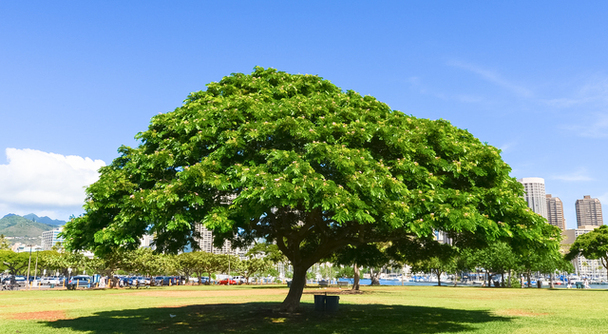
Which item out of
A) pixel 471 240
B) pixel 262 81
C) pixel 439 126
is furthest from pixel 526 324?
pixel 262 81

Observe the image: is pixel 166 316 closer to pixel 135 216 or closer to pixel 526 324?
pixel 135 216

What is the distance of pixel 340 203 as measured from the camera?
1340 cm

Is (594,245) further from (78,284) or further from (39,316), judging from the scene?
(78,284)

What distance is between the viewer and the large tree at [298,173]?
558 inches

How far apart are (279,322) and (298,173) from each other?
9.88m

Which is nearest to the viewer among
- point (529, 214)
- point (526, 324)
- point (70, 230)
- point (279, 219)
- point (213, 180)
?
point (213, 180)

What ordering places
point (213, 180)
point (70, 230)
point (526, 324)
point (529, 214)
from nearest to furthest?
point (213, 180)
point (529, 214)
point (70, 230)
point (526, 324)

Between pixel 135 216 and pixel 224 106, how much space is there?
521 cm

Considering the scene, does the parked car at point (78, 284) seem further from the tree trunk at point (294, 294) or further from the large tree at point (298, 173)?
the large tree at point (298, 173)

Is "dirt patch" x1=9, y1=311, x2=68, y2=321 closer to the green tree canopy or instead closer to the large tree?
the large tree

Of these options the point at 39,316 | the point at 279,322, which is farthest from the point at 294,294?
the point at 39,316

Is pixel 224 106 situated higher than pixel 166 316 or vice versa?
pixel 224 106

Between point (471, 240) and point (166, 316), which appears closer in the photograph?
point (471, 240)

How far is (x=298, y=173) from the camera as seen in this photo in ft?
44.5
